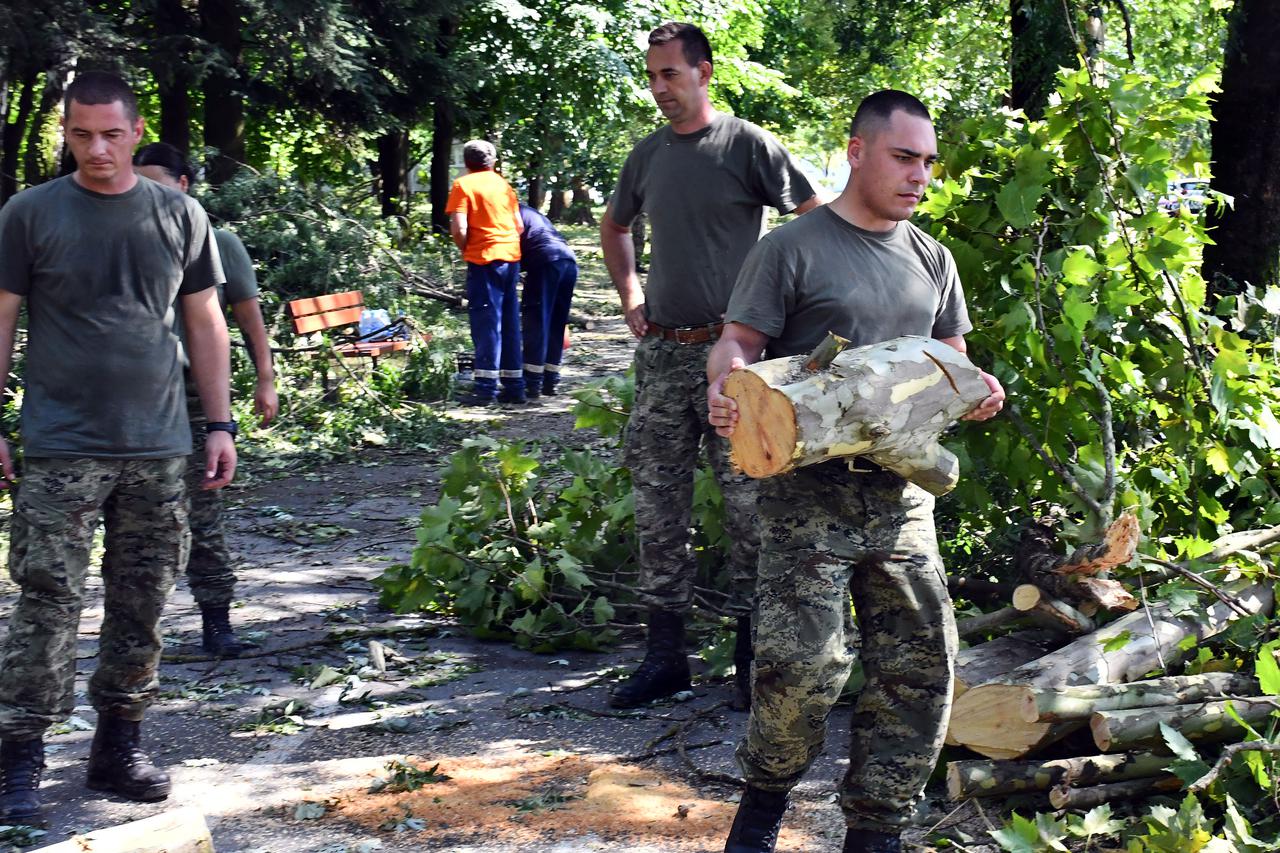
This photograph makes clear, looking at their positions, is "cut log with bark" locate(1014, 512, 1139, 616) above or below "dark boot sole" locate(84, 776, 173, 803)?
above

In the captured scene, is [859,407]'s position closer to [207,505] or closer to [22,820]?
[22,820]

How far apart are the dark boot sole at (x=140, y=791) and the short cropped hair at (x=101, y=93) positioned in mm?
2145

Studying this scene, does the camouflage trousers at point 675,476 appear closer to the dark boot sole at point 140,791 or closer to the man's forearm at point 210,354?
the man's forearm at point 210,354

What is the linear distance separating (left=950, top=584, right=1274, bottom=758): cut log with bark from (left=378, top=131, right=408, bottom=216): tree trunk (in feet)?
69.4

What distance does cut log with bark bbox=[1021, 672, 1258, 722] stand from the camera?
4.38 metres

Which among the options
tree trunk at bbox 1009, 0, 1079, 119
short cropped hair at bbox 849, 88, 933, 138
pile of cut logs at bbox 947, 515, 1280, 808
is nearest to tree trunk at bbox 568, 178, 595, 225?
tree trunk at bbox 1009, 0, 1079, 119

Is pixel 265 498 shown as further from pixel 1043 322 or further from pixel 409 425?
pixel 1043 322

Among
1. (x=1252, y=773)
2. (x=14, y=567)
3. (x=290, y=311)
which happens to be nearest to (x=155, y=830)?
(x=14, y=567)

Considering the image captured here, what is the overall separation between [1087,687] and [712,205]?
7.34 ft

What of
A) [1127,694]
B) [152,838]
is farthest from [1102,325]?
[152,838]

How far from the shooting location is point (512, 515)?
22.7 ft

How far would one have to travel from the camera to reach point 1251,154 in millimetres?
7109

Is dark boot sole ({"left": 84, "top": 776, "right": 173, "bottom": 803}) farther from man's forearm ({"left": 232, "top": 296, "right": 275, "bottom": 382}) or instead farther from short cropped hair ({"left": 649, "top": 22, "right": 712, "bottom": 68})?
short cropped hair ({"left": 649, "top": 22, "right": 712, "bottom": 68})

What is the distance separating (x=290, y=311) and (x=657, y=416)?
8.04 metres
